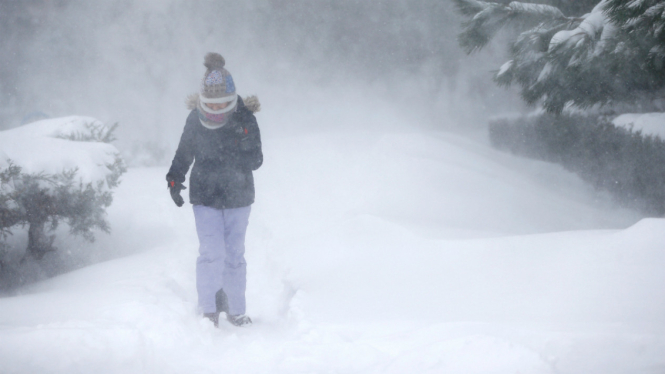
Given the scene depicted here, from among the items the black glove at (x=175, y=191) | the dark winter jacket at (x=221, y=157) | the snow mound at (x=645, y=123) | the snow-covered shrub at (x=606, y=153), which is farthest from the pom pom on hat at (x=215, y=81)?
the snow mound at (x=645, y=123)

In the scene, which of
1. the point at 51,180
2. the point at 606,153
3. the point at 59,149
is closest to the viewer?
the point at 51,180

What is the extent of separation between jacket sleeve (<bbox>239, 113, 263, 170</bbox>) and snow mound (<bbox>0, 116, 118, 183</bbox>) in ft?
6.49

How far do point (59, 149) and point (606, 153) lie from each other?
5.70 m

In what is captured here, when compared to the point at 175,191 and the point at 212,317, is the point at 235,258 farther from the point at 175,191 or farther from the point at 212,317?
the point at 175,191

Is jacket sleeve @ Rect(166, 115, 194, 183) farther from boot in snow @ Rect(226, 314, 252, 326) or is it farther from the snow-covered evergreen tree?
the snow-covered evergreen tree

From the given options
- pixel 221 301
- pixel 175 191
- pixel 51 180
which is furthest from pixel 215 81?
pixel 51 180

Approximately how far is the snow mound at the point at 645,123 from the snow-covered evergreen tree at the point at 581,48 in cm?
33

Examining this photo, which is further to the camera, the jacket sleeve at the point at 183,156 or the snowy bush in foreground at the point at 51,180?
the snowy bush in foreground at the point at 51,180

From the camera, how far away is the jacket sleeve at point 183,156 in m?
2.45

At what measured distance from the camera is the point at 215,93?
2328 millimetres

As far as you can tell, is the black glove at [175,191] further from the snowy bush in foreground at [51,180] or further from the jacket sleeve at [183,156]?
the snowy bush in foreground at [51,180]

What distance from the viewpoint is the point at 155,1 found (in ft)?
31.1

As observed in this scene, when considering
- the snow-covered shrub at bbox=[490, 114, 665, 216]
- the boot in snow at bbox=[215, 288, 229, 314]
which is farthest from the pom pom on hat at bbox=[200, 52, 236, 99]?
the snow-covered shrub at bbox=[490, 114, 665, 216]

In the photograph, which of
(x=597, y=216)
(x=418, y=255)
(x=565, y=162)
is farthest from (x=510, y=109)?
(x=418, y=255)
